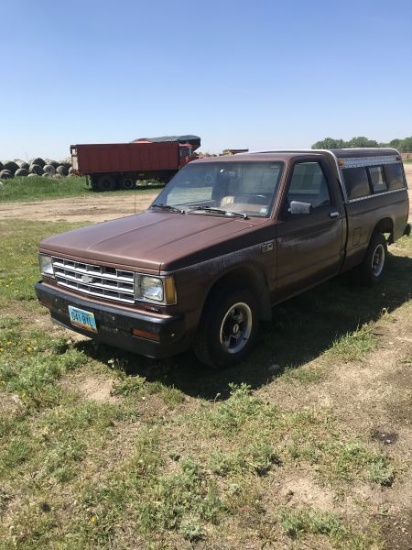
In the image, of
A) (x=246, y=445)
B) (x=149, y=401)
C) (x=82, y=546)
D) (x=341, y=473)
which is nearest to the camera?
(x=82, y=546)

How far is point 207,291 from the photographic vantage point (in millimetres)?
3680

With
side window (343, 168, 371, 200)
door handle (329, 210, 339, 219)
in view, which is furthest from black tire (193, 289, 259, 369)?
side window (343, 168, 371, 200)

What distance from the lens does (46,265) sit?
437 centimetres

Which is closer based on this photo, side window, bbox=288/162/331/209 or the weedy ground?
the weedy ground

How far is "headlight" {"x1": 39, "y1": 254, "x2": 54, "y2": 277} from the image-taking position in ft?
14.1

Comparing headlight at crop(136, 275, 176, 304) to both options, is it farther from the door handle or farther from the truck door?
the door handle

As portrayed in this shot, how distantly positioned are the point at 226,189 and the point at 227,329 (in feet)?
4.89

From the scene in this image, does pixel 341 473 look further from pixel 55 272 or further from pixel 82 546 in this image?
pixel 55 272

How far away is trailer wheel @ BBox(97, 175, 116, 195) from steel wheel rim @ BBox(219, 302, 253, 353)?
80.1 ft

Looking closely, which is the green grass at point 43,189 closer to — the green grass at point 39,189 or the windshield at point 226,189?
the green grass at point 39,189

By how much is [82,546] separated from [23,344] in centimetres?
276

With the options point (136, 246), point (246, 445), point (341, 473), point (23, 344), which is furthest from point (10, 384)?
point (341, 473)

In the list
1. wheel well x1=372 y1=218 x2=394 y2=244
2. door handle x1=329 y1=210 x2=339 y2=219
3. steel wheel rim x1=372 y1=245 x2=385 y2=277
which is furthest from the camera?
steel wheel rim x1=372 y1=245 x2=385 y2=277

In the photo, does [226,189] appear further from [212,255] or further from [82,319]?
→ [82,319]
